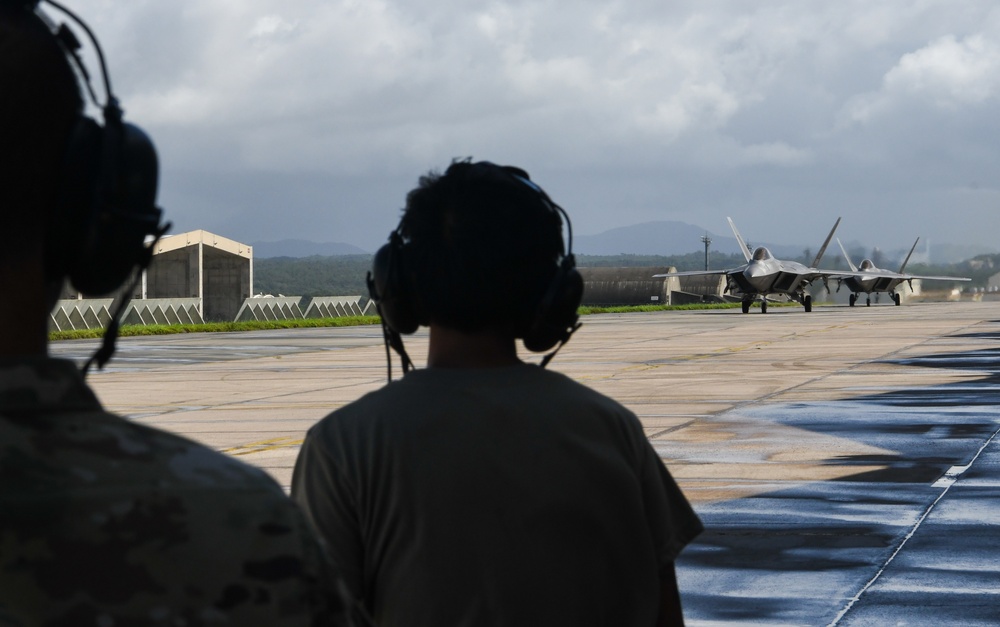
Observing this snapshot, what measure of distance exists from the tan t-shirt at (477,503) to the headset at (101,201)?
2.91 feet

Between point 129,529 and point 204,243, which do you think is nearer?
point 129,529

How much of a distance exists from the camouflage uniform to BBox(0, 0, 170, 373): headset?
0.20 metres

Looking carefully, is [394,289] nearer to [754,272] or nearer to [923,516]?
[923,516]

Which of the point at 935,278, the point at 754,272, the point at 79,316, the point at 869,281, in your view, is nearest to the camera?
the point at 79,316

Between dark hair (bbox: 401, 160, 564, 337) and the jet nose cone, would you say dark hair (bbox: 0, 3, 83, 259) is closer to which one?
dark hair (bbox: 401, 160, 564, 337)

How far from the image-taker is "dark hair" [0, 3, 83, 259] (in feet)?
4.80

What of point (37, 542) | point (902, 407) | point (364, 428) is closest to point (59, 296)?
point (37, 542)

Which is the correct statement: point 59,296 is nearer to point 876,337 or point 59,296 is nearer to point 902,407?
point 902,407

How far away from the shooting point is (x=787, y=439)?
563 inches

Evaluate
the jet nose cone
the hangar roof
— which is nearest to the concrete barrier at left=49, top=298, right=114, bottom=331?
the hangar roof

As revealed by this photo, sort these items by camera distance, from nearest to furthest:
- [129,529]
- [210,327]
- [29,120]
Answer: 1. [129,529]
2. [29,120]
3. [210,327]

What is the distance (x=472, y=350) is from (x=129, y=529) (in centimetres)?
147

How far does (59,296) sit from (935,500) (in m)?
9.70

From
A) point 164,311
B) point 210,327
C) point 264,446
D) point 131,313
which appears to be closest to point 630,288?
point 164,311
